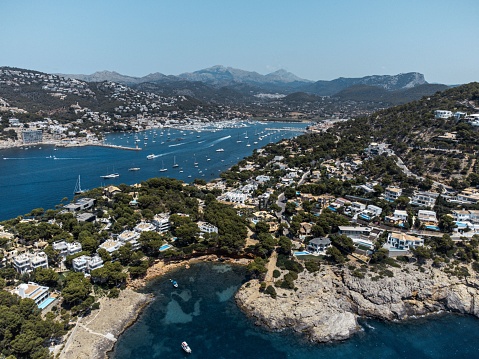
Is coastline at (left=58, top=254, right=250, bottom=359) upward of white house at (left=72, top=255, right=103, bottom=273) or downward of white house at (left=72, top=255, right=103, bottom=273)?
downward

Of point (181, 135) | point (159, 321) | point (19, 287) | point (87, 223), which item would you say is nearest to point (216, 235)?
point (159, 321)

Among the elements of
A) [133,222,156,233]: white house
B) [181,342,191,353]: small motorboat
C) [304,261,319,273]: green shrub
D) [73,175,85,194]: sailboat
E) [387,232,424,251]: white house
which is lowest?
[73,175,85,194]: sailboat

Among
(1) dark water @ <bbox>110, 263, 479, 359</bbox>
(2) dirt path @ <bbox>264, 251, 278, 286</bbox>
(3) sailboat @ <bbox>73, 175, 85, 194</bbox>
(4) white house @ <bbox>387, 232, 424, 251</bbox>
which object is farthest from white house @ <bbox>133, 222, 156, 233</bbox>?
(4) white house @ <bbox>387, 232, 424, 251</bbox>

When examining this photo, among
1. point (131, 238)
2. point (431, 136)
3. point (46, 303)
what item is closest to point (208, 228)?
point (131, 238)

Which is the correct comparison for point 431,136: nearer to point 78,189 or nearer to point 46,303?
point 46,303

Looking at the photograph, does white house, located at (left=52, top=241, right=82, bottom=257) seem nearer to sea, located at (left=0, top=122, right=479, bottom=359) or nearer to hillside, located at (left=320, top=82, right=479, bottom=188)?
sea, located at (left=0, top=122, right=479, bottom=359)

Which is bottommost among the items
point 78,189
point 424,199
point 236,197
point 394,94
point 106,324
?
point 78,189

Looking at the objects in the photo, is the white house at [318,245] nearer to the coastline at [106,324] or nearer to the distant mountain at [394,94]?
the coastline at [106,324]
